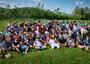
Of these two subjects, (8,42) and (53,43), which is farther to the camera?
(53,43)

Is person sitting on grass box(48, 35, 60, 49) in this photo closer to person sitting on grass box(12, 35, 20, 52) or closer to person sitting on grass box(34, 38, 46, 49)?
person sitting on grass box(34, 38, 46, 49)

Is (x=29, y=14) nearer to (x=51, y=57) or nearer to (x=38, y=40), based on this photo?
(x=38, y=40)

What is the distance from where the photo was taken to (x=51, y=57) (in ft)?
35.6

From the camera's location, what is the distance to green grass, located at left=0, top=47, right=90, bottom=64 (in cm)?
1017

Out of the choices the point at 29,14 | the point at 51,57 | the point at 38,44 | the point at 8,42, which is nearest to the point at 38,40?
the point at 38,44

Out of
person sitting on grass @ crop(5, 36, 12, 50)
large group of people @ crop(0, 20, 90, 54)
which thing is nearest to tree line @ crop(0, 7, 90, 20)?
large group of people @ crop(0, 20, 90, 54)

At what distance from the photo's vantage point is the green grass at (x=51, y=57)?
1017 cm

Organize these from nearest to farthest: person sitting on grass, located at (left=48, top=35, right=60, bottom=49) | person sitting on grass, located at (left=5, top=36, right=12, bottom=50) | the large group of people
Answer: person sitting on grass, located at (left=5, top=36, right=12, bottom=50)
the large group of people
person sitting on grass, located at (left=48, top=35, right=60, bottom=49)

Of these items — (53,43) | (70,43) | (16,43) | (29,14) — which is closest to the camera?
(16,43)

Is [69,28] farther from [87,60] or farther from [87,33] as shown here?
[87,60]

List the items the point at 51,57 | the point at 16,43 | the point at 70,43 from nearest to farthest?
the point at 51,57 → the point at 16,43 → the point at 70,43

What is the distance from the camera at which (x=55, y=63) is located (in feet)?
33.3

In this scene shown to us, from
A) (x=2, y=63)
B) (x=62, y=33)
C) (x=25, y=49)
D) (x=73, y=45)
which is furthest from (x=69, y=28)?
(x=2, y=63)

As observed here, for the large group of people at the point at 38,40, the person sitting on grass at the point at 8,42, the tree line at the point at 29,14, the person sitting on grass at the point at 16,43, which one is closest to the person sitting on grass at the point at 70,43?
the large group of people at the point at 38,40
